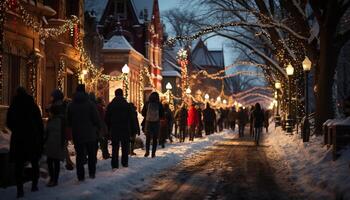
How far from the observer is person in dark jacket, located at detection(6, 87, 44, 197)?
10.6m

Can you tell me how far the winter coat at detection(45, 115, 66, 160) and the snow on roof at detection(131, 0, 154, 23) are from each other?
48750 mm

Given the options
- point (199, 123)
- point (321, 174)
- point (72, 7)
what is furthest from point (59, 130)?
point (199, 123)

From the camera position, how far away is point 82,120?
40.1 feet

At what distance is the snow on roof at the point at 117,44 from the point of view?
174 feet

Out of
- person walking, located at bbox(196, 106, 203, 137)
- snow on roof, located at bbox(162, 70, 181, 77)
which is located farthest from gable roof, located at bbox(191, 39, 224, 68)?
person walking, located at bbox(196, 106, 203, 137)

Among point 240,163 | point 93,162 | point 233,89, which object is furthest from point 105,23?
point 233,89

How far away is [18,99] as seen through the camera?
1079 centimetres

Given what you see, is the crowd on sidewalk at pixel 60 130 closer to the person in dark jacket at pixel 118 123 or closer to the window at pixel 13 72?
the person in dark jacket at pixel 118 123

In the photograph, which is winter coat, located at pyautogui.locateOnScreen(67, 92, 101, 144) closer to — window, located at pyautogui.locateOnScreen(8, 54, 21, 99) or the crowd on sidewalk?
the crowd on sidewalk

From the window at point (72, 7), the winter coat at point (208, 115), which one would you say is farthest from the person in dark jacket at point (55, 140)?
the winter coat at point (208, 115)

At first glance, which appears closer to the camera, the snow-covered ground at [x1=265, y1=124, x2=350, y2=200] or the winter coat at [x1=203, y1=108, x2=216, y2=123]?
the snow-covered ground at [x1=265, y1=124, x2=350, y2=200]

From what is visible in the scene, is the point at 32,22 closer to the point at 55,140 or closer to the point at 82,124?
the point at 82,124

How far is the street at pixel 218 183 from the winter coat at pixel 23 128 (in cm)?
194

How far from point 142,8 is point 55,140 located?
166ft
